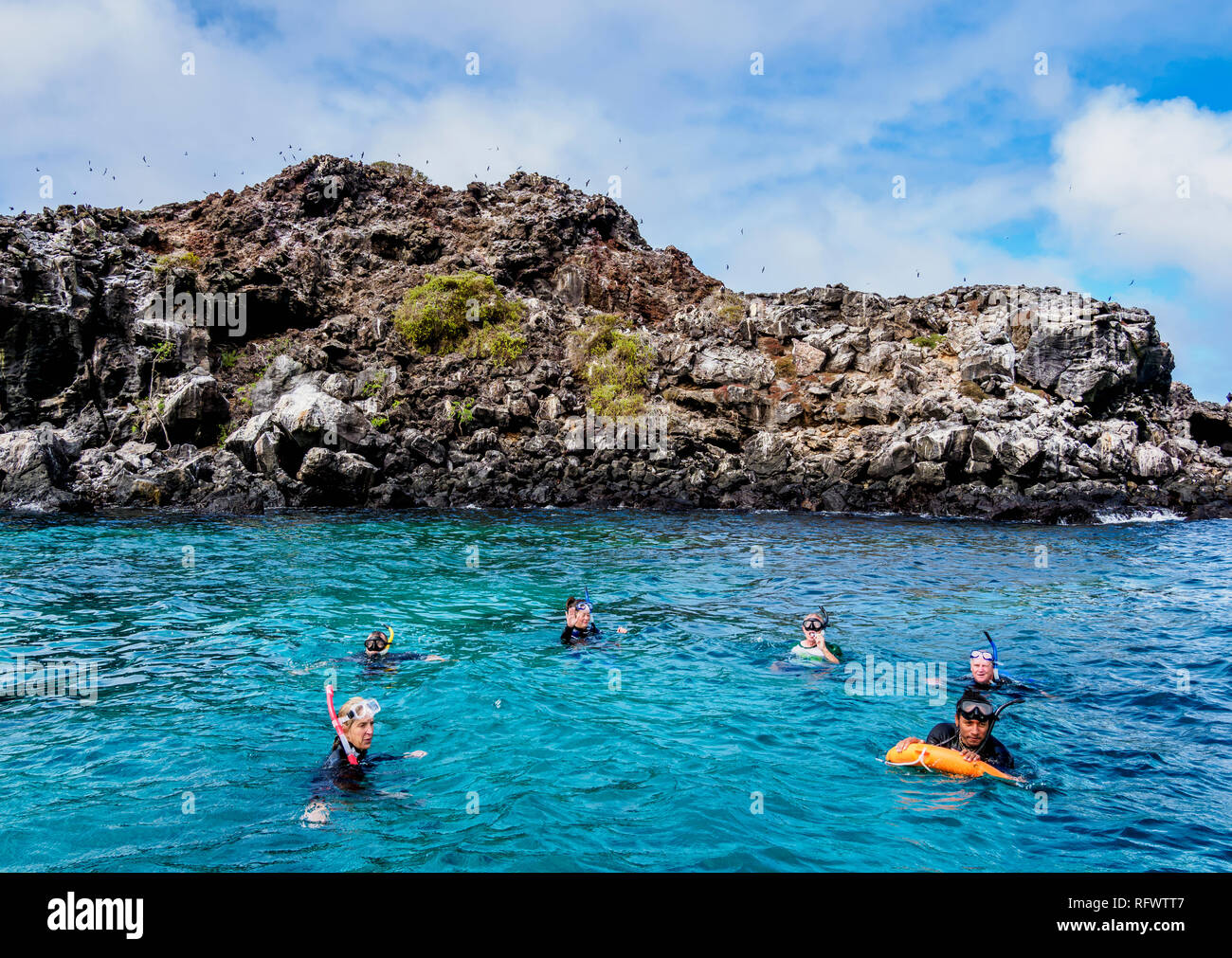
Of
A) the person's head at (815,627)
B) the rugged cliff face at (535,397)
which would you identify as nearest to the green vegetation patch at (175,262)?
the rugged cliff face at (535,397)

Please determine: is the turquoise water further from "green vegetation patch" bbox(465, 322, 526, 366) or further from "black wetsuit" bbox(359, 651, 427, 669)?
"green vegetation patch" bbox(465, 322, 526, 366)

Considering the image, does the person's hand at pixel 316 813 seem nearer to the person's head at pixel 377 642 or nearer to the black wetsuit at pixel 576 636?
the person's head at pixel 377 642

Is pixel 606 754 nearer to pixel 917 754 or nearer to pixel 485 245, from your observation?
pixel 917 754

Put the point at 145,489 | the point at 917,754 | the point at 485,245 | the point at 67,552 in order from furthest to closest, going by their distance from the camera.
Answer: the point at 485,245, the point at 145,489, the point at 67,552, the point at 917,754

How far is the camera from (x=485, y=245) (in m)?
46.5

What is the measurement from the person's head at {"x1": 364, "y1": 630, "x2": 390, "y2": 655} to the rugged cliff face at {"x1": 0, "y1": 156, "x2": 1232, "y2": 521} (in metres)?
20.6

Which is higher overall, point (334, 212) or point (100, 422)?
point (334, 212)

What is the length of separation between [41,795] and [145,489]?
26115 millimetres

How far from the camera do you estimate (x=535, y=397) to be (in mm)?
37500

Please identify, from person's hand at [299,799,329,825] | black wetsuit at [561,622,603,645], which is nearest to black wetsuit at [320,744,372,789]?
person's hand at [299,799,329,825]

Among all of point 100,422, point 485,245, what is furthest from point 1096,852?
point 485,245

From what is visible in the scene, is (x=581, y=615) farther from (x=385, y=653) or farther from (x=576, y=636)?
(x=385, y=653)

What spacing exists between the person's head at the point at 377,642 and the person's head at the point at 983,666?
28.1 feet

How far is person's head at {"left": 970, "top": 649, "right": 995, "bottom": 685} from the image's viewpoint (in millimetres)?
9945
